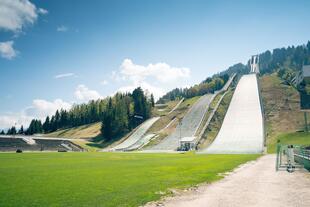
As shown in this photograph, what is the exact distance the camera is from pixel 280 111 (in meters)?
88.3

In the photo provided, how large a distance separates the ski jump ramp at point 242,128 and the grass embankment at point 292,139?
2.38 metres

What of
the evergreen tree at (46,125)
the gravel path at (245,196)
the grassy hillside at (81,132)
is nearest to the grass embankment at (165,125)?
the grassy hillside at (81,132)

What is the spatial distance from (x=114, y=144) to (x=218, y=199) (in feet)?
268

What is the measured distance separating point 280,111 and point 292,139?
23.1 metres

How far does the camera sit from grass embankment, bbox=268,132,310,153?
6254 centimetres

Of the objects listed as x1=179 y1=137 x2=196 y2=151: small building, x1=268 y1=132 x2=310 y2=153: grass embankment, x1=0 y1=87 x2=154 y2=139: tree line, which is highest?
x1=0 y1=87 x2=154 y2=139: tree line

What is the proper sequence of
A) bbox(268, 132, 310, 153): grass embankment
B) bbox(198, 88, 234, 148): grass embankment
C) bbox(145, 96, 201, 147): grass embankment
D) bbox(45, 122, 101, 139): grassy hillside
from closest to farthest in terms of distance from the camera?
bbox(268, 132, 310, 153): grass embankment < bbox(198, 88, 234, 148): grass embankment < bbox(145, 96, 201, 147): grass embankment < bbox(45, 122, 101, 139): grassy hillside

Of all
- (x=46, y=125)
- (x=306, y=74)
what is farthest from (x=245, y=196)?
(x=46, y=125)

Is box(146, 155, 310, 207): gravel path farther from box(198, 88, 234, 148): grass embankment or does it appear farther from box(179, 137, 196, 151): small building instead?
box(198, 88, 234, 148): grass embankment

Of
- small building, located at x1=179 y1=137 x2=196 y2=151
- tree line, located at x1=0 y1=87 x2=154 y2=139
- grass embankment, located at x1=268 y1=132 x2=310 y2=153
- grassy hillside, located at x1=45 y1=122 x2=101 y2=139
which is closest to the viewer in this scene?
grass embankment, located at x1=268 y1=132 x2=310 y2=153

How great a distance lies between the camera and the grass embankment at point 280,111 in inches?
2945

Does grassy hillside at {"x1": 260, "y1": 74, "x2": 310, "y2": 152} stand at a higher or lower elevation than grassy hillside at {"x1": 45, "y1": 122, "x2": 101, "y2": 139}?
higher

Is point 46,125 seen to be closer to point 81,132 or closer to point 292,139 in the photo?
point 81,132

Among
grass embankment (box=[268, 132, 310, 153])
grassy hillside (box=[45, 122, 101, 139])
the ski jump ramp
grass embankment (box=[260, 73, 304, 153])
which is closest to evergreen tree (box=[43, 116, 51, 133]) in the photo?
grassy hillside (box=[45, 122, 101, 139])
